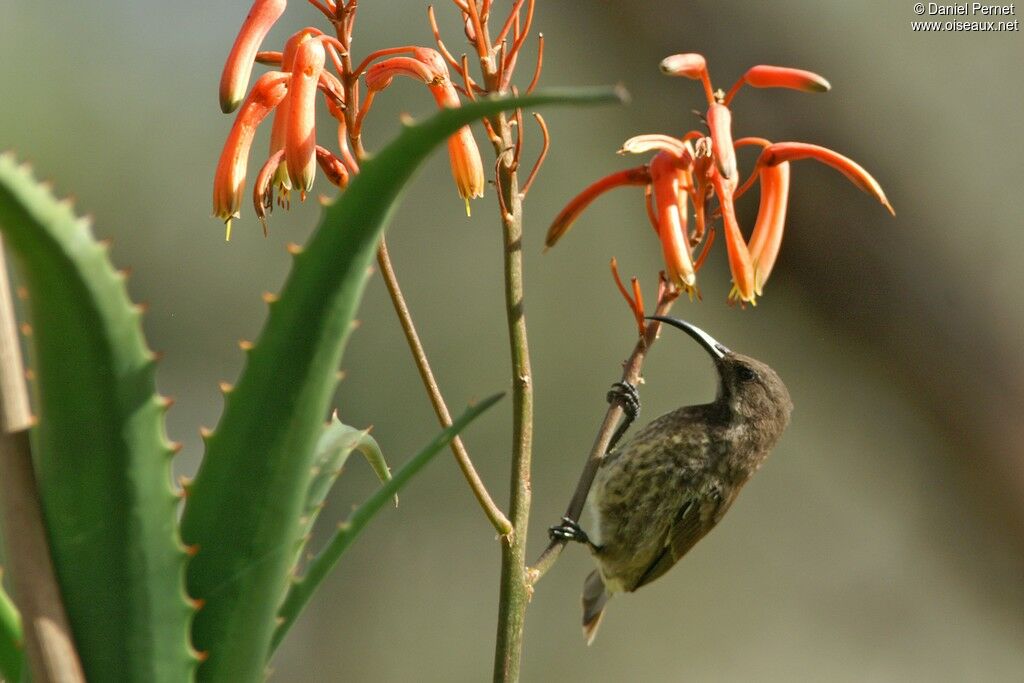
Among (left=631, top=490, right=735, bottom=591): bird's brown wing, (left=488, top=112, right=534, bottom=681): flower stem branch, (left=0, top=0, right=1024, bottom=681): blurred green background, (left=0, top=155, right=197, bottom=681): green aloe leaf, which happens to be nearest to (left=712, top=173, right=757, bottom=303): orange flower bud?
(left=488, top=112, right=534, bottom=681): flower stem branch

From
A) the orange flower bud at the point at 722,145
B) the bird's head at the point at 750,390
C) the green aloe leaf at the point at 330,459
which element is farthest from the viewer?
the bird's head at the point at 750,390

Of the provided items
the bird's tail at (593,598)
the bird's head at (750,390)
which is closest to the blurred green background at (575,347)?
the bird's head at (750,390)

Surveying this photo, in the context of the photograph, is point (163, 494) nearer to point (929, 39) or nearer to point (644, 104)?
point (644, 104)

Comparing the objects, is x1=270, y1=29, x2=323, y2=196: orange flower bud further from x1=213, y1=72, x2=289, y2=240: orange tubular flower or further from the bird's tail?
the bird's tail

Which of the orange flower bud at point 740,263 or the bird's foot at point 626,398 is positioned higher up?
the orange flower bud at point 740,263

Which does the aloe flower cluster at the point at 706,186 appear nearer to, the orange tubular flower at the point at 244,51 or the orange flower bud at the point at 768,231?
the orange flower bud at the point at 768,231
